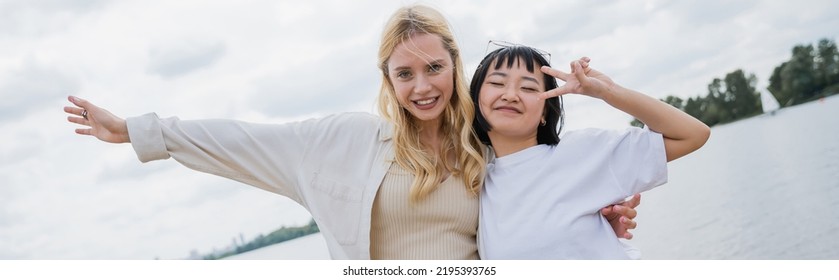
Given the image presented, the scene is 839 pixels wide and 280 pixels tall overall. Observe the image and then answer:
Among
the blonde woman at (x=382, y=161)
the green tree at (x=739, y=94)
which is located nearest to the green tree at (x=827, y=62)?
the green tree at (x=739, y=94)

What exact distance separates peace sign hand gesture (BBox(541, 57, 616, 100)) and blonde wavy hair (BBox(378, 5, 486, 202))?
15.4 inches

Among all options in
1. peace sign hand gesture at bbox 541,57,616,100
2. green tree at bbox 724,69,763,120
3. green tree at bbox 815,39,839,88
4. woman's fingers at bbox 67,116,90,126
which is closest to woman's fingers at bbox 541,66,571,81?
peace sign hand gesture at bbox 541,57,616,100

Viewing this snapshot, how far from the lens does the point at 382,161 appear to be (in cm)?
273

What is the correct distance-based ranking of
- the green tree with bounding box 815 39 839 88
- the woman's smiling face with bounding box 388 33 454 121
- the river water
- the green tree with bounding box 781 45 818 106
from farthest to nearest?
the green tree with bounding box 815 39 839 88 < the green tree with bounding box 781 45 818 106 < the river water < the woman's smiling face with bounding box 388 33 454 121

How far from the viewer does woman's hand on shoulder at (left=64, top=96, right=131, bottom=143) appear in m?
2.53

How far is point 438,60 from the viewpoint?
2740 millimetres

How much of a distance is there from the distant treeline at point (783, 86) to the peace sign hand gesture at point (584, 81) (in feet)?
40.2

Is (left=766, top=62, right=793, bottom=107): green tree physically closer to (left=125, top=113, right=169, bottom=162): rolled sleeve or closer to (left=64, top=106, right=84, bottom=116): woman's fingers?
(left=125, top=113, right=169, bottom=162): rolled sleeve

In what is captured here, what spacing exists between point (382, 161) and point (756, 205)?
340 inches

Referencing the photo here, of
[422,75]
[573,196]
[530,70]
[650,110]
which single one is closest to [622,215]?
[573,196]

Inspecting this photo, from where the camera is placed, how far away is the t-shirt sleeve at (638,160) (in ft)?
8.28
